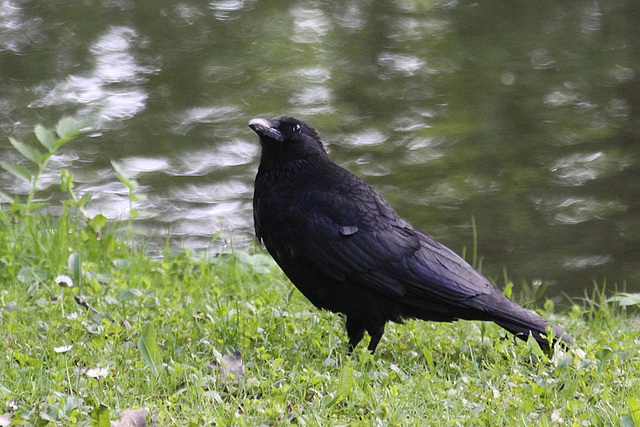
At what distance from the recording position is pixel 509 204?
742cm

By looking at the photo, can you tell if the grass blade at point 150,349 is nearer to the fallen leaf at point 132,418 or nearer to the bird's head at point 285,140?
the fallen leaf at point 132,418

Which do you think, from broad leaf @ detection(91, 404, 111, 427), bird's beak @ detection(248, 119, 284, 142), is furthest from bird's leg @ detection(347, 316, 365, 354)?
broad leaf @ detection(91, 404, 111, 427)

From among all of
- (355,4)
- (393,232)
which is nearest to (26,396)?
(393,232)

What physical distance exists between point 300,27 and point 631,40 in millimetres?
3924

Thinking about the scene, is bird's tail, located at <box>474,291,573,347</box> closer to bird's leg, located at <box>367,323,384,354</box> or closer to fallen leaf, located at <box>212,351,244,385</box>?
bird's leg, located at <box>367,323,384,354</box>

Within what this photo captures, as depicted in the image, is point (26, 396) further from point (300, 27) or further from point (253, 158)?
point (300, 27)

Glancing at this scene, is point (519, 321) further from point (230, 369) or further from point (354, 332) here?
point (230, 369)

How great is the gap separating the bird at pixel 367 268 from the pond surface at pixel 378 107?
220 cm

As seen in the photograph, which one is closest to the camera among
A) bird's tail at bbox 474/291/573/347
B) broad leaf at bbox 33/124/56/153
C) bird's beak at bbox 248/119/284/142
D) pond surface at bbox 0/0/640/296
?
bird's tail at bbox 474/291/573/347

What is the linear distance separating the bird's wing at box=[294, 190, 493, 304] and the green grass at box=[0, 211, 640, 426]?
0.29 meters

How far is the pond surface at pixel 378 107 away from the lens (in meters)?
7.14

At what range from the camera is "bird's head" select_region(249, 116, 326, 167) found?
455cm

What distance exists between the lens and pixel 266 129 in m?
4.52

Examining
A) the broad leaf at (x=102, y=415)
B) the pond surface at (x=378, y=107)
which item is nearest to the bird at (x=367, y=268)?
the broad leaf at (x=102, y=415)
